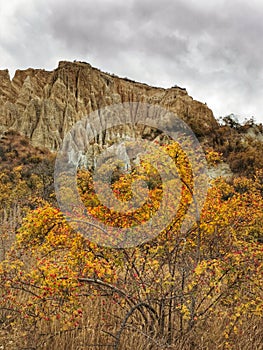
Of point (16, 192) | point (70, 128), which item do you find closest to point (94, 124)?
point (70, 128)

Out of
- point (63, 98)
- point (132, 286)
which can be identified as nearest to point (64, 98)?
point (63, 98)

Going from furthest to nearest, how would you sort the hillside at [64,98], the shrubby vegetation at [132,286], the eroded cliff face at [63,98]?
the eroded cliff face at [63,98]
the hillside at [64,98]
the shrubby vegetation at [132,286]

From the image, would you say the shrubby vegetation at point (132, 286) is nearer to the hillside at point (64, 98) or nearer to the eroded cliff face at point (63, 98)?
the hillside at point (64, 98)

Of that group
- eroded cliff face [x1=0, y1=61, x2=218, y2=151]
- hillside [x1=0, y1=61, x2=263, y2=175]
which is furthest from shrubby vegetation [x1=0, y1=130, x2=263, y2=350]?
eroded cliff face [x1=0, y1=61, x2=218, y2=151]

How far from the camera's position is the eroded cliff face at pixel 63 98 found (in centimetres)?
6097

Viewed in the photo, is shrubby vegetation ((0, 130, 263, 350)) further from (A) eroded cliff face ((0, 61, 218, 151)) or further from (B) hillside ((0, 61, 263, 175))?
(A) eroded cliff face ((0, 61, 218, 151))

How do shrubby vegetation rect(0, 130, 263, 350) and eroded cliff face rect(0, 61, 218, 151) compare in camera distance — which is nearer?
shrubby vegetation rect(0, 130, 263, 350)

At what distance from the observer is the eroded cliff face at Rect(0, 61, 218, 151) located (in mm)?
60969

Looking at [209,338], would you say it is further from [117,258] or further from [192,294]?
[117,258]

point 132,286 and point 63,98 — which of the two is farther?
point 63,98

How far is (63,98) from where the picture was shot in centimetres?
6669

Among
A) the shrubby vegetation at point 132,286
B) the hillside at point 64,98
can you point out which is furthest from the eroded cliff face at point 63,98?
the shrubby vegetation at point 132,286

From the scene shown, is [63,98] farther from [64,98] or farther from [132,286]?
[132,286]

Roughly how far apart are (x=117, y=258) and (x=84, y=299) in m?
2.09
